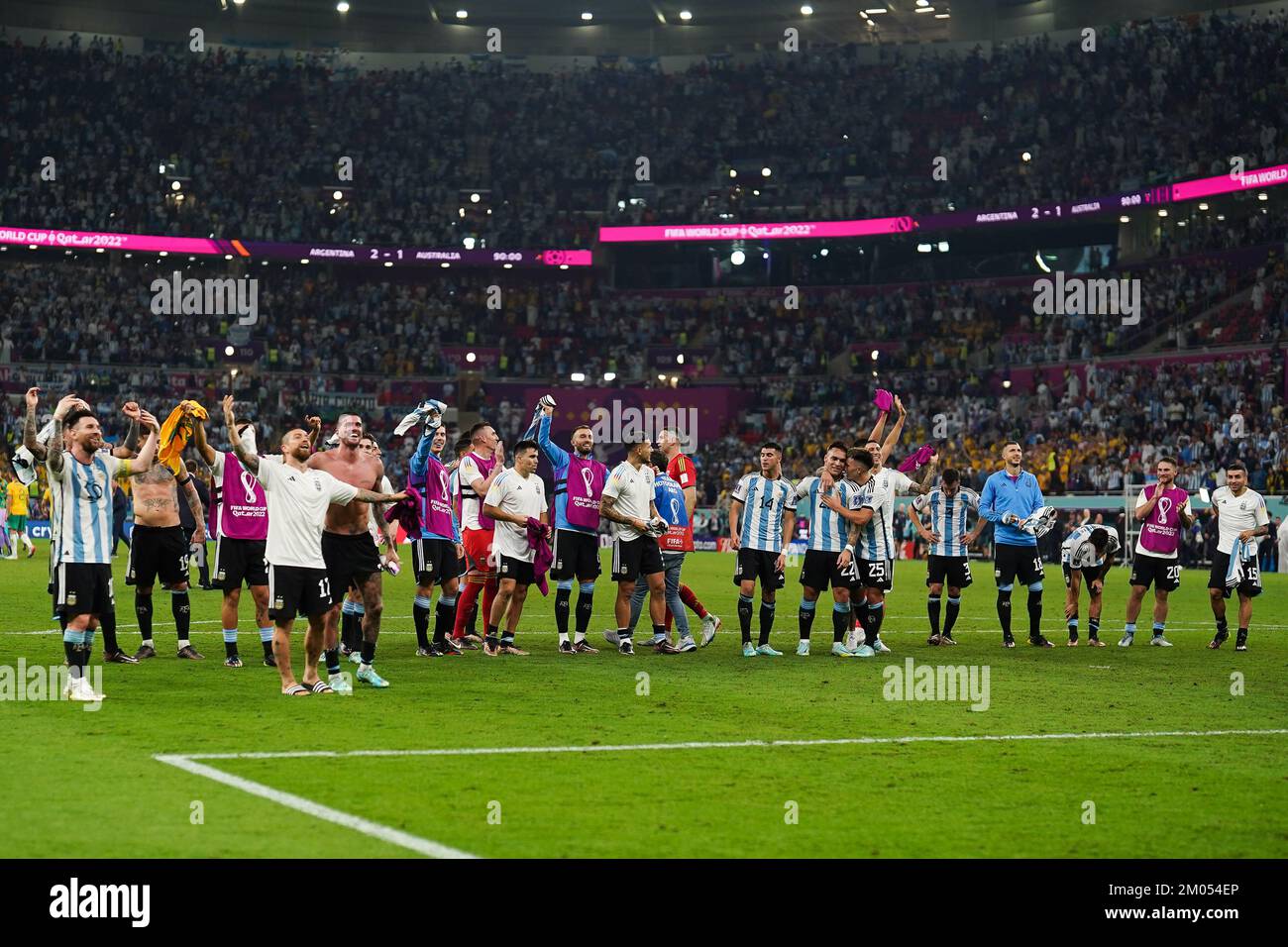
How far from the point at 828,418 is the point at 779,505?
4167cm

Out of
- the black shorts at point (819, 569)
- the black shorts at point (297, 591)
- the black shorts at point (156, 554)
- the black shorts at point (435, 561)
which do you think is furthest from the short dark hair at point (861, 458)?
the black shorts at point (156, 554)

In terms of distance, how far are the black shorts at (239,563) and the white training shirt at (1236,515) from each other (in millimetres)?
11546

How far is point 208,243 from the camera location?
2490 inches

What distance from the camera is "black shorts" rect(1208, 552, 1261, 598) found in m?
18.9

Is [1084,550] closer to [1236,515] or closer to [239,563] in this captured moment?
[1236,515]

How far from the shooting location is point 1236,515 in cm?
1925

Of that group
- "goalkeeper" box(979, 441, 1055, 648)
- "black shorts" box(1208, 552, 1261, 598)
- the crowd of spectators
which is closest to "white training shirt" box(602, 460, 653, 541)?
"goalkeeper" box(979, 441, 1055, 648)

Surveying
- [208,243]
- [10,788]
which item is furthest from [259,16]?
[10,788]

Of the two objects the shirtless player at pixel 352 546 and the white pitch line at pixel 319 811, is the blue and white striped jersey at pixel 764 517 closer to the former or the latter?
the shirtless player at pixel 352 546

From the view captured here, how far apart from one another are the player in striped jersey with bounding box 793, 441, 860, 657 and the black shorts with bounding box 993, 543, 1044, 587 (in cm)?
286

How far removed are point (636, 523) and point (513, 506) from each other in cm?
136

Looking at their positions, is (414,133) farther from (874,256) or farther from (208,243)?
(874,256)

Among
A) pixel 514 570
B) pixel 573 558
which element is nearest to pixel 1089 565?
pixel 573 558

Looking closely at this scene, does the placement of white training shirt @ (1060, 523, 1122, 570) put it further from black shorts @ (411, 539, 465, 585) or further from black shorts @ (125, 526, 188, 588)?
black shorts @ (125, 526, 188, 588)
